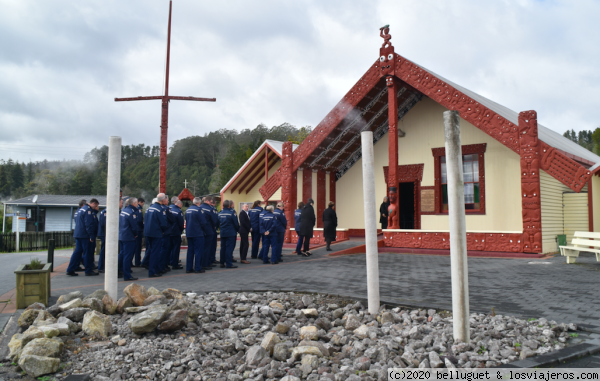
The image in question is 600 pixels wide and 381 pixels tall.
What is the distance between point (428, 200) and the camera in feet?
53.7

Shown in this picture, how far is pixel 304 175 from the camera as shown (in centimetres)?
1797

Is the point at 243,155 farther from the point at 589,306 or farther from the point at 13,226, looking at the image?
the point at 589,306

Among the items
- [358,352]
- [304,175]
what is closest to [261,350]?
[358,352]

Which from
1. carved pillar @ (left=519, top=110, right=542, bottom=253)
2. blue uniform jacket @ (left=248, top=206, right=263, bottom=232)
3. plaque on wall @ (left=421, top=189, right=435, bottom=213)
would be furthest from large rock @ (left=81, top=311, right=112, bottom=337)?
plaque on wall @ (left=421, top=189, right=435, bottom=213)

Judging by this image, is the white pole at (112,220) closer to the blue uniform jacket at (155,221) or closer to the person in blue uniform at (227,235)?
the blue uniform jacket at (155,221)

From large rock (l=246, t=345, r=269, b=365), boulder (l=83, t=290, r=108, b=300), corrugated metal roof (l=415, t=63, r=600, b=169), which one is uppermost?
corrugated metal roof (l=415, t=63, r=600, b=169)

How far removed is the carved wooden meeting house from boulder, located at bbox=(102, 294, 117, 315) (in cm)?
1032

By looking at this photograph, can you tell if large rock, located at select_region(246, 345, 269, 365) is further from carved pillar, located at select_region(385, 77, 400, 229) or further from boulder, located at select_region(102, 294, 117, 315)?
carved pillar, located at select_region(385, 77, 400, 229)

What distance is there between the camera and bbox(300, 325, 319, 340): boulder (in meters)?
4.74

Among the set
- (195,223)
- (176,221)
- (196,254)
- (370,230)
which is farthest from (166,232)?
(370,230)

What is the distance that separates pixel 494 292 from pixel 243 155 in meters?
43.8

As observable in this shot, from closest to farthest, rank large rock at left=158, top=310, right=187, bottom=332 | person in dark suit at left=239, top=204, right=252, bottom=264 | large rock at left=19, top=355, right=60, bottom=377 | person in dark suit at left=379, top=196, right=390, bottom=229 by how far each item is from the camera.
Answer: large rock at left=19, top=355, right=60, bottom=377 → large rock at left=158, top=310, right=187, bottom=332 → person in dark suit at left=239, top=204, right=252, bottom=264 → person in dark suit at left=379, top=196, right=390, bottom=229

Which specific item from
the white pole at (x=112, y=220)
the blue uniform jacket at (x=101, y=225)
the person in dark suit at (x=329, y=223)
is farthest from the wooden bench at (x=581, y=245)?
the blue uniform jacket at (x=101, y=225)

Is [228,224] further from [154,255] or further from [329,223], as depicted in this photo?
[329,223]
